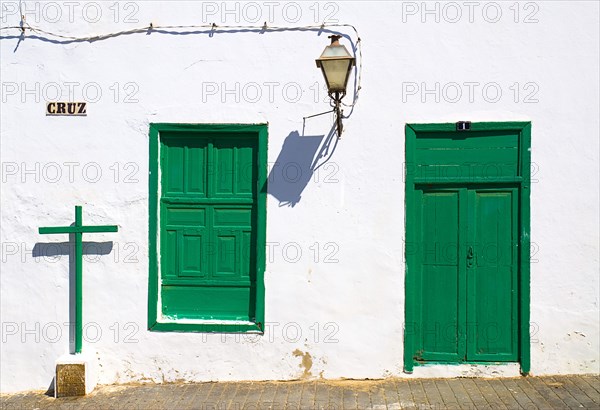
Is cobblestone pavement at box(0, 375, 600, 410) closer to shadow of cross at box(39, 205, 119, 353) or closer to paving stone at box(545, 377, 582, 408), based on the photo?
paving stone at box(545, 377, 582, 408)

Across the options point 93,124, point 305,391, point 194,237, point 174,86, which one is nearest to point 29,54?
point 93,124

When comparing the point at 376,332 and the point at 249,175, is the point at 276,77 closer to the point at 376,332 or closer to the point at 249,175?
the point at 249,175

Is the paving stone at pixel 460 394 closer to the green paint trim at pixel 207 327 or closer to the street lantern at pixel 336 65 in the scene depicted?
the green paint trim at pixel 207 327

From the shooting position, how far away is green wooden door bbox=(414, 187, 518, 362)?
21.4 ft

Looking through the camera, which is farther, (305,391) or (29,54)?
(29,54)

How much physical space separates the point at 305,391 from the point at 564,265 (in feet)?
9.13

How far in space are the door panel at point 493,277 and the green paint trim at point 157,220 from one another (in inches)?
80.3

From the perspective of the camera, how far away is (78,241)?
6594 mm

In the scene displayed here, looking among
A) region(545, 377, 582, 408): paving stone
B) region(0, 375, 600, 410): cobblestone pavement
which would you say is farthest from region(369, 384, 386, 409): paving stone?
region(545, 377, 582, 408): paving stone

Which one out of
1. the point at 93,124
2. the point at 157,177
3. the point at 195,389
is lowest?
the point at 195,389

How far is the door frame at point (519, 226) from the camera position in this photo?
6.46m

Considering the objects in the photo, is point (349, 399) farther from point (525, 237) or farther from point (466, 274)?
point (525, 237)

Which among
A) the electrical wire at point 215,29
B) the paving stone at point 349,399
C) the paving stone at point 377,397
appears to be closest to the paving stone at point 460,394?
the paving stone at point 377,397

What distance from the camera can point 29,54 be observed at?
674cm
